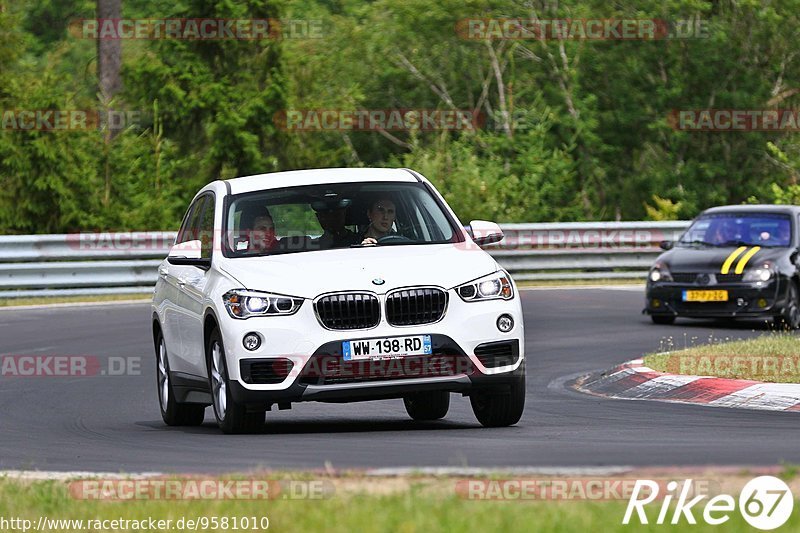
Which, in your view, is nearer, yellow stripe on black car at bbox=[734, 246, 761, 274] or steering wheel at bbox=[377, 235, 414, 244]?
steering wheel at bbox=[377, 235, 414, 244]

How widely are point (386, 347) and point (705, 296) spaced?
10704 mm

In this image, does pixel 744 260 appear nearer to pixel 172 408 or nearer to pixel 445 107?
pixel 172 408

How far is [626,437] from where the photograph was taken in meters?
9.99

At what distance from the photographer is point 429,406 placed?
12.4m

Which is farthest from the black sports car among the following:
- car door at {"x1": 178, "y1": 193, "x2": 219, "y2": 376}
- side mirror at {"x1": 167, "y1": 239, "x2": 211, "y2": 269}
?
side mirror at {"x1": 167, "y1": 239, "x2": 211, "y2": 269}

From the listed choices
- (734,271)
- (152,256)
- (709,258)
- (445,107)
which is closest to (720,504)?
(734,271)

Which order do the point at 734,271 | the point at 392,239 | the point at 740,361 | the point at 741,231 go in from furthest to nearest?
1. the point at 741,231
2. the point at 734,271
3. the point at 740,361
4. the point at 392,239

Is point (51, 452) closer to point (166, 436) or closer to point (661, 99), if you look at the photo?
point (166, 436)

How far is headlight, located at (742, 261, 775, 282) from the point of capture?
20344 millimetres

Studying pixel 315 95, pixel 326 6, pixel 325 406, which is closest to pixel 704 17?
pixel 315 95

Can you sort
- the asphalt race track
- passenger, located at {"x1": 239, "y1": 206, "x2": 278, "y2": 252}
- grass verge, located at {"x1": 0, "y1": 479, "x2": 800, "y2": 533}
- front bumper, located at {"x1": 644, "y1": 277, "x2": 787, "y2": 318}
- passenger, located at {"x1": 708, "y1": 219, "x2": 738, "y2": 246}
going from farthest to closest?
passenger, located at {"x1": 708, "y1": 219, "x2": 738, "y2": 246} → front bumper, located at {"x1": 644, "y1": 277, "x2": 787, "y2": 318} → passenger, located at {"x1": 239, "y1": 206, "x2": 278, "y2": 252} → the asphalt race track → grass verge, located at {"x1": 0, "y1": 479, "x2": 800, "y2": 533}

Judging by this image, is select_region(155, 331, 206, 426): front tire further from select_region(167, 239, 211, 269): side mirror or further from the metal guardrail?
the metal guardrail

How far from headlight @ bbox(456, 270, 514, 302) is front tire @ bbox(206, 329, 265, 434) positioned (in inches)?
60.6

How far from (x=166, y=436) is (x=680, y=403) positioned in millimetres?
4075
